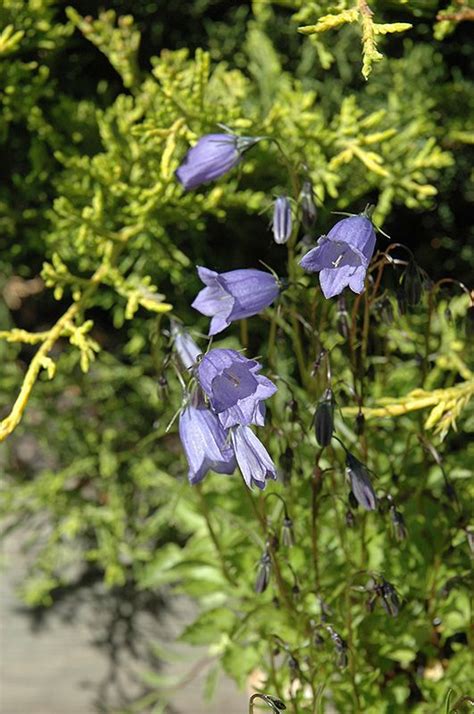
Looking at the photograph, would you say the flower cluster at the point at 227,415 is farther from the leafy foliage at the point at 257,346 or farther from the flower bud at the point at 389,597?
the flower bud at the point at 389,597

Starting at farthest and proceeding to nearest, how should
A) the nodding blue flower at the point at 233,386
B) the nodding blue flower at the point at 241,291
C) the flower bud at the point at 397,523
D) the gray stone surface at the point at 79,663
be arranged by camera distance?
the gray stone surface at the point at 79,663, the flower bud at the point at 397,523, the nodding blue flower at the point at 241,291, the nodding blue flower at the point at 233,386

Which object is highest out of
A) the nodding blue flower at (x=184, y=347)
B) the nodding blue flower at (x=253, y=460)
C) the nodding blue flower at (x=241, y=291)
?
the nodding blue flower at (x=241, y=291)

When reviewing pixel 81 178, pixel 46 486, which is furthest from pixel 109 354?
pixel 81 178

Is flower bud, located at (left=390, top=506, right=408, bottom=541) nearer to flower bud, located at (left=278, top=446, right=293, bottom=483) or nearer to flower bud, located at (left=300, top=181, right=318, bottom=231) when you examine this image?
flower bud, located at (left=278, top=446, right=293, bottom=483)

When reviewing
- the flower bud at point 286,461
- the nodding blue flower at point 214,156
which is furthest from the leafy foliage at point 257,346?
the nodding blue flower at point 214,156

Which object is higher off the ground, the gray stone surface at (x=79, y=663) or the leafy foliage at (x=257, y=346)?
the leafy foliage at (x=257, y=346)

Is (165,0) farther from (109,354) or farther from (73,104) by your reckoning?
(109,354)
